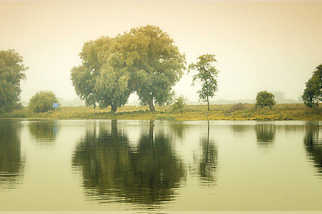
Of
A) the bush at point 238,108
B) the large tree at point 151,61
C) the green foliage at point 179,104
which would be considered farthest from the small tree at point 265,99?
the large tree at point 151,61

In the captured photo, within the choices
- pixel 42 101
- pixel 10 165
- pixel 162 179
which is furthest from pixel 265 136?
pixel 42 101

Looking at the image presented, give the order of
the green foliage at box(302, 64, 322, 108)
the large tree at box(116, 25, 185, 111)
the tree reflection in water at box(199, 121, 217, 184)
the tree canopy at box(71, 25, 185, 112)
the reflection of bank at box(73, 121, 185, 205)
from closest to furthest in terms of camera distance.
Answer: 1. the reflection of bank at box(73, 121, 185, 205)
2. the tree reflection in water at box(199, 121, 217, 184)
3. the green foliage at box(302, 64, 322, 108)
4. the tree canopy at box(71, 25, 185, 112)
5. the large tree at box(116, 25, 185, 111)

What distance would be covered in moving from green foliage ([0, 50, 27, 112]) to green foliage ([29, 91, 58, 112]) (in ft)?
22.0

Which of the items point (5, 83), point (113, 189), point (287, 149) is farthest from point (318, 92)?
point (5, 83)

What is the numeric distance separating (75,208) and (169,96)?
63420mm

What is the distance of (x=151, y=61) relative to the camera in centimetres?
7456

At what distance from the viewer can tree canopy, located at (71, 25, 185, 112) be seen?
70250 millimetres

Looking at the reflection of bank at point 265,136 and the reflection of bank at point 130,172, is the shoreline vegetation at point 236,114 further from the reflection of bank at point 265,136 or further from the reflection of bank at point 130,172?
the reflection of bank at point 130,172

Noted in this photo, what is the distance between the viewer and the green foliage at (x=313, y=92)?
59.4 meters

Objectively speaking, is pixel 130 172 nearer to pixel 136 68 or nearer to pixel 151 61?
pixel 136 68

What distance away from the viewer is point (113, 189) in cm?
1142

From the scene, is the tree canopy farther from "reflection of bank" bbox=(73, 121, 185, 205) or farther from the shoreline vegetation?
"reflection of bank" bbox=(73, 121, 185, 205)

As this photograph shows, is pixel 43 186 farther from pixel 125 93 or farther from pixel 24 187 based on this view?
pixel 125 93

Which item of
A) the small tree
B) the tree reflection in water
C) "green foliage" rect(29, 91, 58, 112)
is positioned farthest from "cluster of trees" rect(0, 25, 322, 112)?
the tree reflection in water
